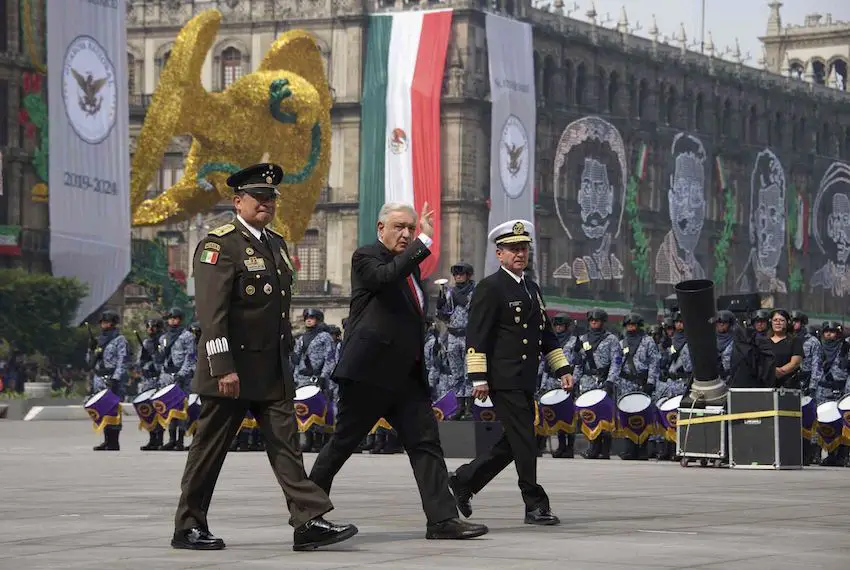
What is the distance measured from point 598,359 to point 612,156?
66219 millimetres

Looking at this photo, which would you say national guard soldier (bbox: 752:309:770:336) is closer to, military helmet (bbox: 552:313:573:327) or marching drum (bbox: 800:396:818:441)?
marching drum (bbox: 800:396:818:441)

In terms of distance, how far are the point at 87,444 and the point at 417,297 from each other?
1650 centimetres

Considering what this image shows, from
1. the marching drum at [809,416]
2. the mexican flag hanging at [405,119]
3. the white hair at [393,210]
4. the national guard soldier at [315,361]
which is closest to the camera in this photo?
the white hair at [393,210]

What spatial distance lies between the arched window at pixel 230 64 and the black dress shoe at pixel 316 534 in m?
74.7

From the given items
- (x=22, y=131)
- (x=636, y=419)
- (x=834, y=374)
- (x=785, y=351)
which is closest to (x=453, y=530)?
(x=785, y=351)

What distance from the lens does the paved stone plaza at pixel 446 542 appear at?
37.8 feet

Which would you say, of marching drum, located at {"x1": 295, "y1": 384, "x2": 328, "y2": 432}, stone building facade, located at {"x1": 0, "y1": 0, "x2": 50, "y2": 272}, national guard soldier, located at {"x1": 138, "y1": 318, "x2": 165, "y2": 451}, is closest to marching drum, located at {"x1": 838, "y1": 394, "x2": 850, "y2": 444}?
marching drum, located at {"x1": 295, "y1": 384, "x2": 328, "y2": 432}

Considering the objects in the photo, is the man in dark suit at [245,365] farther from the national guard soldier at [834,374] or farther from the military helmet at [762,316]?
the national guard soldier at [834,374]

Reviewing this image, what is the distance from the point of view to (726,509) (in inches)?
595

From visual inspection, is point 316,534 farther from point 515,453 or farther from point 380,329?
point 515,453

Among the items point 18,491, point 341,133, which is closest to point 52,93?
point 341,133

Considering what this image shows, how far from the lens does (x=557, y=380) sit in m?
25.6

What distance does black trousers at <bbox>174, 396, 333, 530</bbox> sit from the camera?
12117 mm

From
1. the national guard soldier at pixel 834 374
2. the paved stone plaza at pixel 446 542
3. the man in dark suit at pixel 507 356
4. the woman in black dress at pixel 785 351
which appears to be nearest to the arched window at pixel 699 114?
the national guard soldier at pixel 834 374
